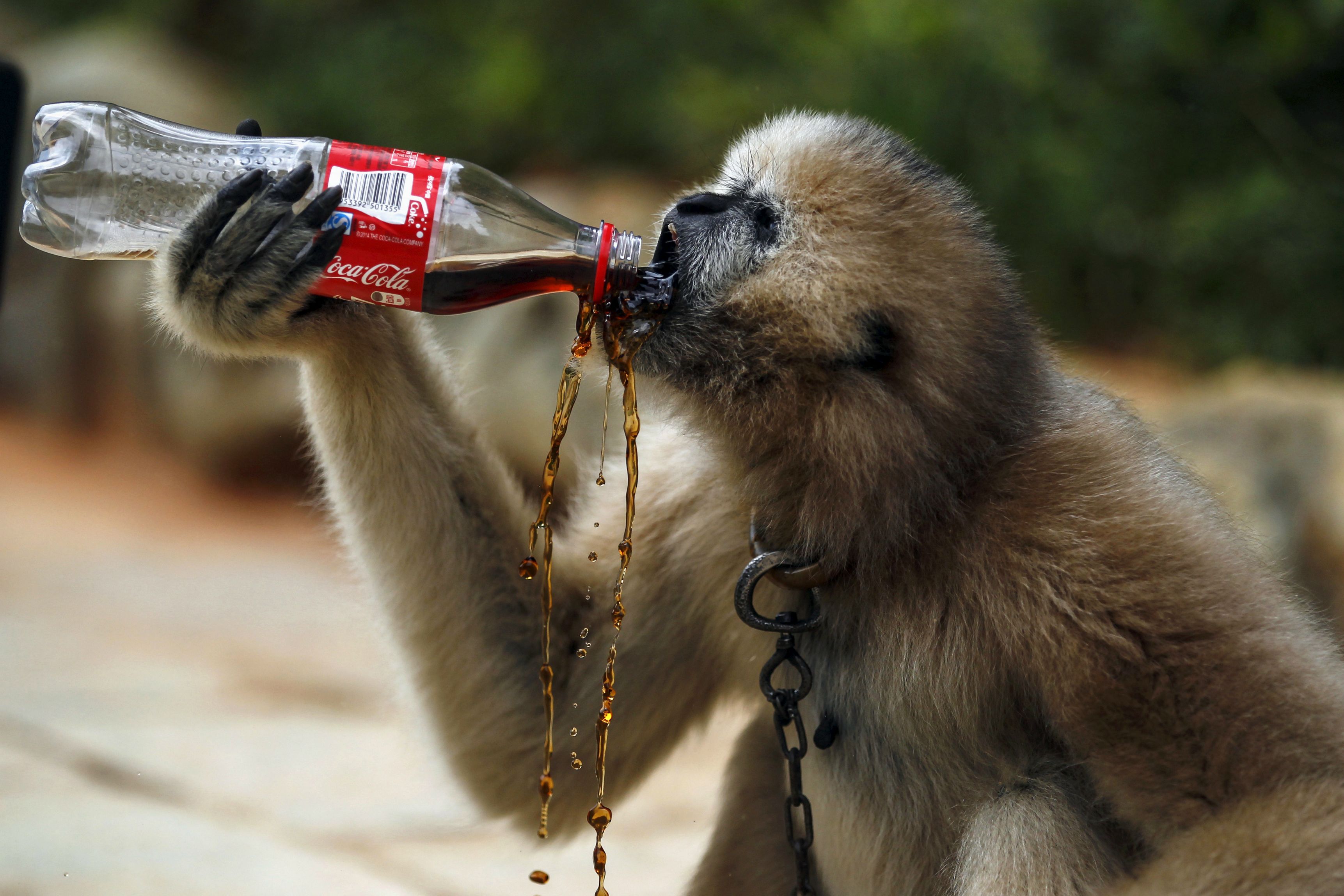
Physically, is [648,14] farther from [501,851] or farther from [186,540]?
[501,851]

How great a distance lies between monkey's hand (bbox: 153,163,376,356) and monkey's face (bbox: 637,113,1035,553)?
749 mm

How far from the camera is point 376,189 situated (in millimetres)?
2512

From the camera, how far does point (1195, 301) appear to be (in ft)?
31.8

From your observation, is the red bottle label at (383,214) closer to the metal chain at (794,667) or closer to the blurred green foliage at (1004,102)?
the metal chain at (794,667)

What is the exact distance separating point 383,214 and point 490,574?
1002 mm

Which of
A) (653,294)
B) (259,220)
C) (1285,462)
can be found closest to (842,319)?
(653,294)

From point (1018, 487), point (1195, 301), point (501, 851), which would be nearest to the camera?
point (1018, 487)

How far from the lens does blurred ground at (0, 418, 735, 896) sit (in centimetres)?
368

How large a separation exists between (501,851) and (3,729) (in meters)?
2.08

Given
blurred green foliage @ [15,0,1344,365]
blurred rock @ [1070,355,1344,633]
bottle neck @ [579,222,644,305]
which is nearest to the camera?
bottle neck @ [579,222,644,305]

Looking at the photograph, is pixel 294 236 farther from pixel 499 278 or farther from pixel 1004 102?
pixel 1004 102

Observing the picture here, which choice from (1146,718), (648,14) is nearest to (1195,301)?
(648,14)

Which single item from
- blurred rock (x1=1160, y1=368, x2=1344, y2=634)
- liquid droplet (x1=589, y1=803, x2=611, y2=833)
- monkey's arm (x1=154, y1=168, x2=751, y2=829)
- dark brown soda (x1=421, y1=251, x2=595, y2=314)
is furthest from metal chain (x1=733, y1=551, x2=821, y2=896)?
blurred rock (x1=1160, y1=368, x2=1344, y2=634)

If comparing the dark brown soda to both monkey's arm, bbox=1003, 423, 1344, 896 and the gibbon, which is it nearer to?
the gibbon
